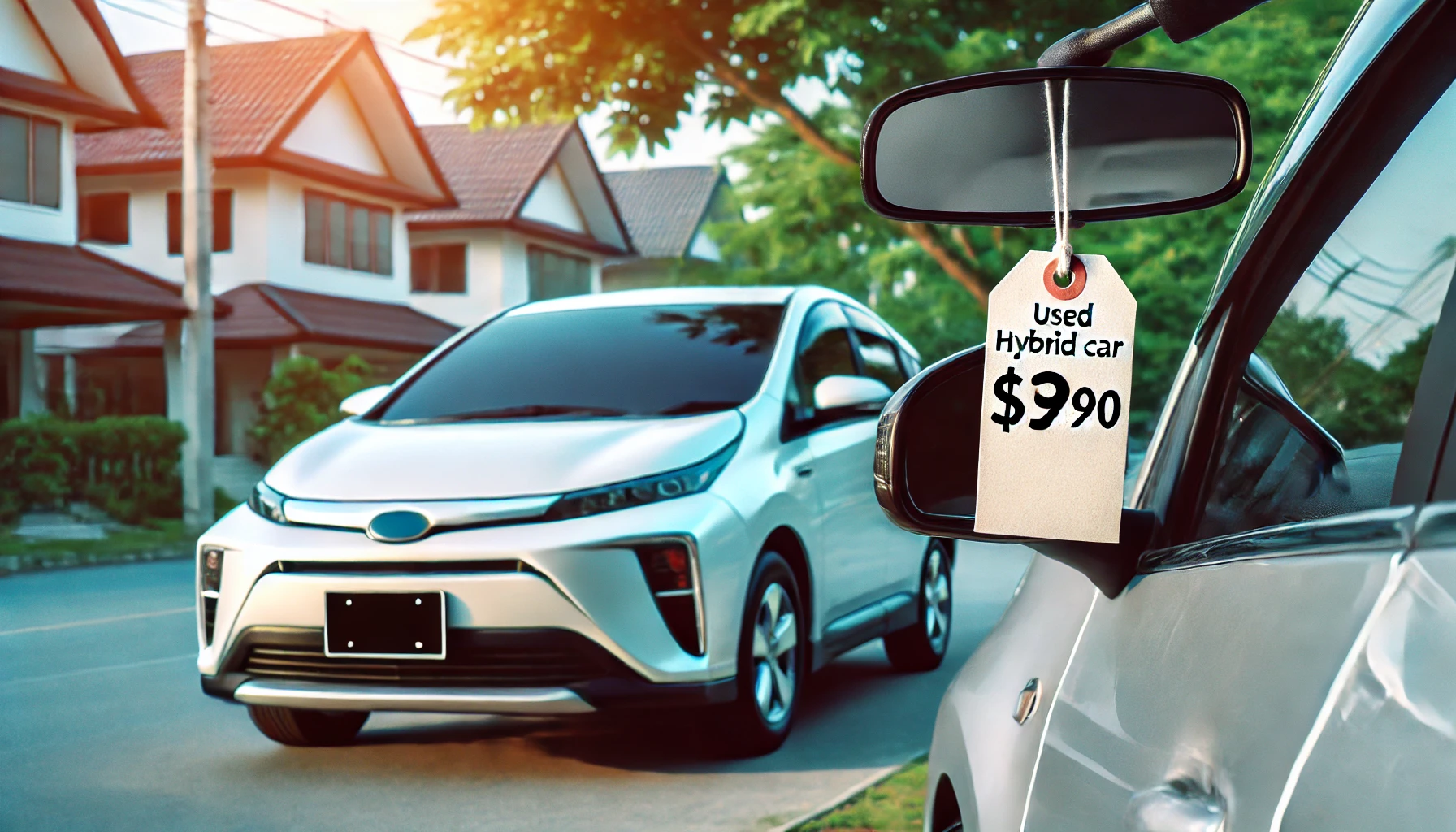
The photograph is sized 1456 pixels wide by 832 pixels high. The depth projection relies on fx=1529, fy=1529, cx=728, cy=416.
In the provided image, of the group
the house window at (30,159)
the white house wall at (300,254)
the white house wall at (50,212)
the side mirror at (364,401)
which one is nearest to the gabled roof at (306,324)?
the white house wall at (300,254)

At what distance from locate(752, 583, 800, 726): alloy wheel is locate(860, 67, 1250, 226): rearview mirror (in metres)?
3.66

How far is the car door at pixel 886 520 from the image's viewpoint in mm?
6621

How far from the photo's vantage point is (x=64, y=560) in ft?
49.2

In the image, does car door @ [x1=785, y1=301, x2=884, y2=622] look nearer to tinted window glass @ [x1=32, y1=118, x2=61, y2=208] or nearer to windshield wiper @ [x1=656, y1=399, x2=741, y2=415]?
windshield wiper @ [x1=656, y1=399, x2=741, y2=415]

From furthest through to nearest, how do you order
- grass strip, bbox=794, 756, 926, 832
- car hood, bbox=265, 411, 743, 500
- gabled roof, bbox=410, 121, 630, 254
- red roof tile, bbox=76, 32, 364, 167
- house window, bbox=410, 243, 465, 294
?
1. house window, bbox=410, 243, 465, 294
2. gabled roof, bbox=410, 121, 630, 254
3. red roof tile, bbox=76, 32, 364, 167
4. car hood, bbox=265, 411, 743, 500
5. grass strip, bbox=794, 756, 926, 832

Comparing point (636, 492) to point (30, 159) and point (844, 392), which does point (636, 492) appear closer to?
point (844, 392)

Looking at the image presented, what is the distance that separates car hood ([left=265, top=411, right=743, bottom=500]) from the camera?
500 cm

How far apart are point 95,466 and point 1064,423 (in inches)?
803

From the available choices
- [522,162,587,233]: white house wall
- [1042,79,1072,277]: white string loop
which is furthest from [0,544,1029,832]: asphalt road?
[522,162,587,233]: white house wall

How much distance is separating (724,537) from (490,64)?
8930mm

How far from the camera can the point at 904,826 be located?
4371mm

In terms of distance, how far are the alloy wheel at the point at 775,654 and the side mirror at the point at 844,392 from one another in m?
0.72

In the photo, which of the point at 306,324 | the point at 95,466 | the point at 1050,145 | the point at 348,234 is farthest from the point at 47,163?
the point at 1050,145

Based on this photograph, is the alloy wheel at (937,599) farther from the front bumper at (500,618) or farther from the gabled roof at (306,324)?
the gabled roof at (306,324)
